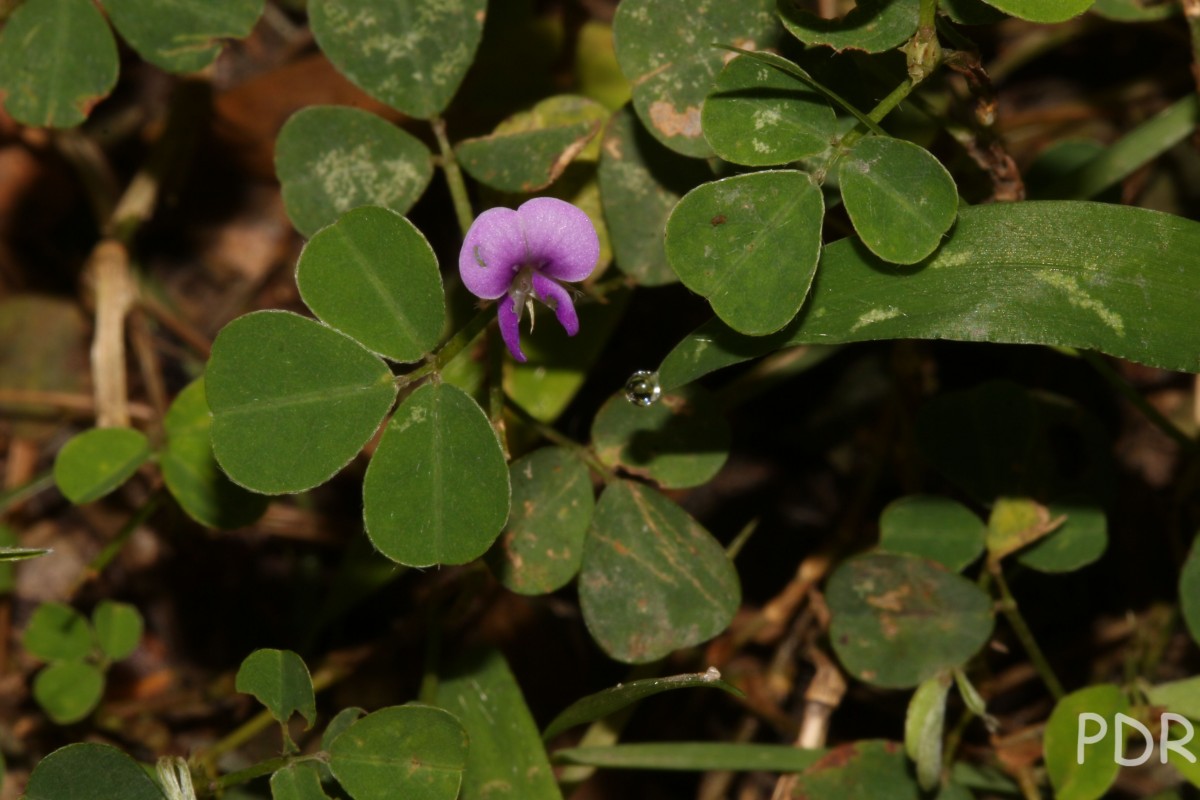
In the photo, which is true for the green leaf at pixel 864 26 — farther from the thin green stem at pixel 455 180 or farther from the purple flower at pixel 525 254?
the thin green stem at pixel 455 180

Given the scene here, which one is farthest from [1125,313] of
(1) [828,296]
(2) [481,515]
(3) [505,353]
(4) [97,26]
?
(4) [97,26]

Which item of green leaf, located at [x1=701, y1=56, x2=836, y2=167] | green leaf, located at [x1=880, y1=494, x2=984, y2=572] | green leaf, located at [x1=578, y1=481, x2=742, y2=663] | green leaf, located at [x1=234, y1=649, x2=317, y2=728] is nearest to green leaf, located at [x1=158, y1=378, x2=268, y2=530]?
green leaf, located at [x1=234, y1=649, x2=317, y2=728]

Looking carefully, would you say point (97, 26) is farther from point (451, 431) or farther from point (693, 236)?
point (693, 236)

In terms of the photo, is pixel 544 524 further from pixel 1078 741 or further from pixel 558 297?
pixel 1078 741

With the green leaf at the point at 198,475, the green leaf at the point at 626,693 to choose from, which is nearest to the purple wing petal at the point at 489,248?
the green leaf at the point at 626,693

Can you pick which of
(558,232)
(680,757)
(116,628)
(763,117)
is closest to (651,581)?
(680,757)
